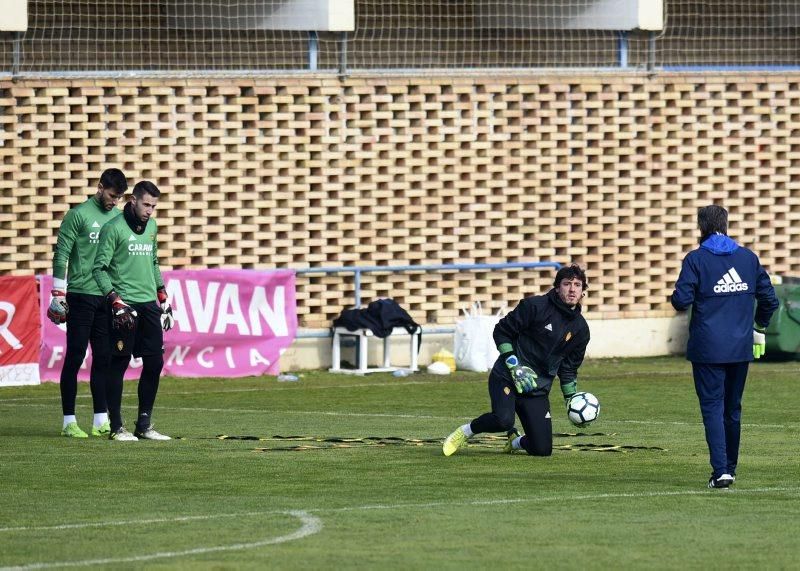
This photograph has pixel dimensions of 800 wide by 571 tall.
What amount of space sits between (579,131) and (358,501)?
1656 centimetres

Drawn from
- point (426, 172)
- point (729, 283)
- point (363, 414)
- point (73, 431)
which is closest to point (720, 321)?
point (729, 283)

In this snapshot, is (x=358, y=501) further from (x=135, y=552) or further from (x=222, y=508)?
(x=135, y=552)

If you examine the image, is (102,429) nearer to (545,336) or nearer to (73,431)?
(73,431)

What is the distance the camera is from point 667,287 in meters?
27.9

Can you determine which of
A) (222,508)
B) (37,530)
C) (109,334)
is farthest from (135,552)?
(109,334)

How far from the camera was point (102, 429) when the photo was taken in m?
15.8

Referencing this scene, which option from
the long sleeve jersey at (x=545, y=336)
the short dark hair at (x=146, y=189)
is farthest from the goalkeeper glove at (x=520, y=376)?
the short dark hair at (x=146, y=189)

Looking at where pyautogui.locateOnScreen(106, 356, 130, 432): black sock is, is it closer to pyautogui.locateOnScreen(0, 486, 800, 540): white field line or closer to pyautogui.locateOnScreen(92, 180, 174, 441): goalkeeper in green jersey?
pyautogui.locateOnScreen(92, 180, 174, 441): goalkeeper in green jersey

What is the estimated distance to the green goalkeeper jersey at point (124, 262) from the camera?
49.6ft

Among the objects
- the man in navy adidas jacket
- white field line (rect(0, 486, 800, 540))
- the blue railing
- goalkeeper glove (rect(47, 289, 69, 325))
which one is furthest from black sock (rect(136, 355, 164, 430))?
the blue railing

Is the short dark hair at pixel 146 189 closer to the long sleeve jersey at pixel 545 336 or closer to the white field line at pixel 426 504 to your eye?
the long sleeve jersey at pixel 545 336

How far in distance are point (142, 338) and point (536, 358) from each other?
3285mm

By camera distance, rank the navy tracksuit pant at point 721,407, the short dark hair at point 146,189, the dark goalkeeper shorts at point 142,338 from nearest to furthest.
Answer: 1. the navy tracksuit pant at point 721,407
2. the short dark hair at point 146,189
3. the dark goalkeeper shorts at point 142,338

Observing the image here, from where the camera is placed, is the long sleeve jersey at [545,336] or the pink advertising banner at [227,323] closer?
the long sleeve jersey at [545,336]
